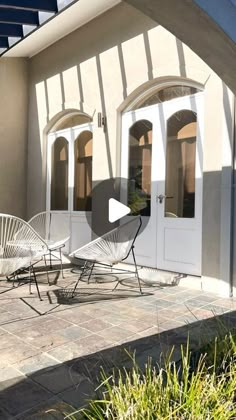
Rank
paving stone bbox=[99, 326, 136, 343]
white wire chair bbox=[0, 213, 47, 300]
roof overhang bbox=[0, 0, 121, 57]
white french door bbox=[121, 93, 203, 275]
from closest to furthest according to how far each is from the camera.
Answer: paving stone bbox=[99, 326, 136, 343], white wire chair bbox=[0, 213, 47, 300], roof overhang bbox=[0, 0, 121, 57], white french door bbox=[121, 93, 203, 275]

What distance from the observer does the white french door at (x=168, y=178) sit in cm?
457

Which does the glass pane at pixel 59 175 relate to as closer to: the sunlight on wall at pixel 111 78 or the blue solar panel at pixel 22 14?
the sunlight on wall at pixel 111 78

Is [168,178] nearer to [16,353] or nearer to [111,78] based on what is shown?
[111,78]

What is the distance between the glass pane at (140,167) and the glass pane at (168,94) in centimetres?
29

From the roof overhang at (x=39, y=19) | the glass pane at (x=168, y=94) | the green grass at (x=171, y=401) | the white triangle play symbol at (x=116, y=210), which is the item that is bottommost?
the green grass at (x=171, y=401)

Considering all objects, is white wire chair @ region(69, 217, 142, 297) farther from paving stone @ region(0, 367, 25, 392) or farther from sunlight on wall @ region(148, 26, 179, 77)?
sunlight on wall @ region(148, 26, 179, 77)

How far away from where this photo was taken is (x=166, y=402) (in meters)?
1.38

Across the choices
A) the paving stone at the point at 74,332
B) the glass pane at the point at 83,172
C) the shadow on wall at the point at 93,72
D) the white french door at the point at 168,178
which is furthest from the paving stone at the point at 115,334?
the glass pane at the point at 83,172

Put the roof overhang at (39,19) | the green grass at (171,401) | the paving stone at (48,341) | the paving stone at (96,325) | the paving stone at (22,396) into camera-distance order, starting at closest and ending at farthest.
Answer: the green grass at (171,401) → the paving stone at (22,396) → the paving stone at (48,341) → the paving stone at (96,325) → the roof overhang at (39,19)

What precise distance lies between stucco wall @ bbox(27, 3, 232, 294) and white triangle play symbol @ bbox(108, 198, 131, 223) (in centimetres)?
47

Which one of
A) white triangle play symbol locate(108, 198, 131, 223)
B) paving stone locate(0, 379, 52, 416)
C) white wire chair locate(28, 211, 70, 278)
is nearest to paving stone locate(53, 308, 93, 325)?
paving stone locate(0, 379, 52, 416)

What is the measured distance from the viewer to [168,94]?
496 cm

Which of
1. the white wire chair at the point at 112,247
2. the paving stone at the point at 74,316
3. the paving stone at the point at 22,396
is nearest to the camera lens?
the paving stone at the point at 22,396
